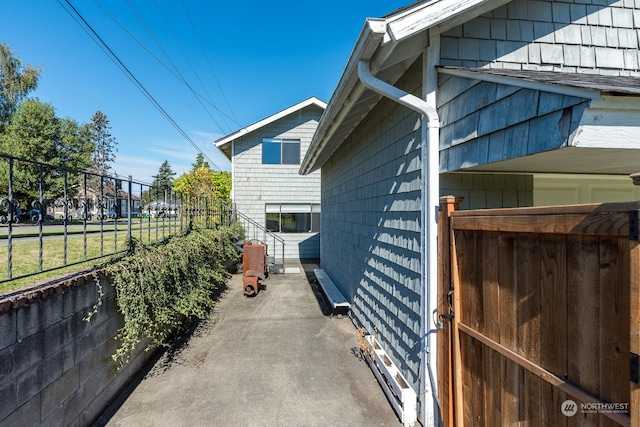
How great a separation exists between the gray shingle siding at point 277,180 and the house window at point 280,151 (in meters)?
0.16

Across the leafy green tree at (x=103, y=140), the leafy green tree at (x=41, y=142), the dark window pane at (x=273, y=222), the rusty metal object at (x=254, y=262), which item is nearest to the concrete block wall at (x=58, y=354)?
the rusty metal object at (x=254, y=262)

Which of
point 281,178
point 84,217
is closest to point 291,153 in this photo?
point 281,178

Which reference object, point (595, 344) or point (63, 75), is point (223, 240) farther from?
point (63, 75)

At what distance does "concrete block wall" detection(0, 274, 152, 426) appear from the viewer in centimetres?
189

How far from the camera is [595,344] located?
4.08 ft

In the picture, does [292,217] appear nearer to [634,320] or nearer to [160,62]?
[160,62]

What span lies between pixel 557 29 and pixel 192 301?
504cm

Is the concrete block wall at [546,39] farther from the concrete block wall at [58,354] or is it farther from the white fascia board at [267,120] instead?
the white fascia board at [267,120]

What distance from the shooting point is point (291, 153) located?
1232cm

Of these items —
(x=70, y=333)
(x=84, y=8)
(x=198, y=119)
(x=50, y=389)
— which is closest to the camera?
(x=50, y=389)

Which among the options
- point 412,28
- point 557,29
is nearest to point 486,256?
point 412,28
